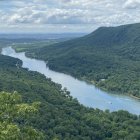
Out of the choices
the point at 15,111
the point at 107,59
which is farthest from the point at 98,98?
the point at 15,111

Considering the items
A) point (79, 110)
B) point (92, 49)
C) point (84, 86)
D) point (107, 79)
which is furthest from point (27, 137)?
point (92, 49)

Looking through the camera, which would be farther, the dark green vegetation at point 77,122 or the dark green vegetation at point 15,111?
the dark green vegetation at point 77,122

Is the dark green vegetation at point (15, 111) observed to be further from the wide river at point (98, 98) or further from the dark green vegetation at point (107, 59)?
the dark green vegetation at point (107, 59)

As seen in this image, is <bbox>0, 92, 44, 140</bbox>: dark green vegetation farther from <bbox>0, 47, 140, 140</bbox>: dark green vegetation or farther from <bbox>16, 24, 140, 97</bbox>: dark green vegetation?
<bbox>16, 24, 140, 97</bbox>: dark green vegetation

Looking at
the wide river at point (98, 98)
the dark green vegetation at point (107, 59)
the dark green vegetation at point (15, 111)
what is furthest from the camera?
the dark green vegetation at point (107, 59)

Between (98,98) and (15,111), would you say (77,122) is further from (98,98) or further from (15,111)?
(15,111)

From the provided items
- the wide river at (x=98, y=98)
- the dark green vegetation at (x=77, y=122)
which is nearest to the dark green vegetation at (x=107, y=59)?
the wide river at (x=98, y=98)

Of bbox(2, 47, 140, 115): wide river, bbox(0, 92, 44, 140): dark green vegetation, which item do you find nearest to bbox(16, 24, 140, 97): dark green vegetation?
bbox(2, 47, 140, 115): wide river

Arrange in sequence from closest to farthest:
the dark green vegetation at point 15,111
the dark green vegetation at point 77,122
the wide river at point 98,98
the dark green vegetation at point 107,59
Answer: the dark green vegetation at point 15,111 → the dark green vegetation at point 77,122 → the wide river at point 98,98 → the dark green vegetation at point 107,59

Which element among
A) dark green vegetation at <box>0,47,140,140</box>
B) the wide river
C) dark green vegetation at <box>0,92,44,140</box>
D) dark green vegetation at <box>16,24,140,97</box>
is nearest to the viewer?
dark green vegetation at <box>0,92,44,140</box>
